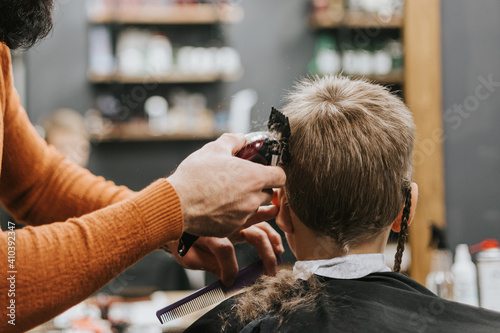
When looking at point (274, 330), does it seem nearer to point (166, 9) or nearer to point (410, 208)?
point (410, 208)

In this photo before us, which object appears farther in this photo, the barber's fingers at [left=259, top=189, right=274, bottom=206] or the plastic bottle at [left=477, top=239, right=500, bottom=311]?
the plastic bottle at [left=477, top=239, right=500, bottom=311]

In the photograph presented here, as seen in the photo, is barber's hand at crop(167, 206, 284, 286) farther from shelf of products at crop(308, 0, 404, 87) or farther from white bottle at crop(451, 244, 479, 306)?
shelf of products at crop(308, 0, 404, 87)

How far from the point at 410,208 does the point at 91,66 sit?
3.37 m

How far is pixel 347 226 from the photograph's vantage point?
48.7 inches

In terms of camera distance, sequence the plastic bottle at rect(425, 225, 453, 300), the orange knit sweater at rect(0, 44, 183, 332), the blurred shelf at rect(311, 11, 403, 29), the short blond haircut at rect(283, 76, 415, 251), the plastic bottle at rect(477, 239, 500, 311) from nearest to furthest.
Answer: the orange knit sweater at rect(0, 44, 183, 332) → the short blond haircut at rect(283, 76, 415, 251) → the plastic bottle at rect(477, 239, 500, 311) → the plastic bottle at rect(425, 225, 453, 300) → the blurred shelf at rect(311, 11, 403, 29)

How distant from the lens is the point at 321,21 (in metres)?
3.87

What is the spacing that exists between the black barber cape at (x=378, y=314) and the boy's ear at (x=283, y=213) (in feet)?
0.65

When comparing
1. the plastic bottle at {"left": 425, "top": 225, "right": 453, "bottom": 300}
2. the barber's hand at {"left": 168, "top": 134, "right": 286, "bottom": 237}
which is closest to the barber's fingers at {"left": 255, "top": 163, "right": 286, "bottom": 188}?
the barber's hand at {"left": 168, "top": 134, "right": 286, "bottom": 237}

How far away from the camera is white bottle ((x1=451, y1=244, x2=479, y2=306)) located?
2051 millimetres

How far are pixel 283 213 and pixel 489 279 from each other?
3.76 ft

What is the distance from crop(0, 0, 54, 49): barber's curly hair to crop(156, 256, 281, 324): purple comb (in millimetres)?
763

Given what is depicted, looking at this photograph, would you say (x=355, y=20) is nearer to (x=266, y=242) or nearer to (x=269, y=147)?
(x=266, y=242)

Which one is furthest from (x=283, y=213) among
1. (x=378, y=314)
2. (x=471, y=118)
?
(x=471, y=118)

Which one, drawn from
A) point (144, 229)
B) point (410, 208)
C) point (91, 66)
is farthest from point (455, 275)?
point (91, 66)
